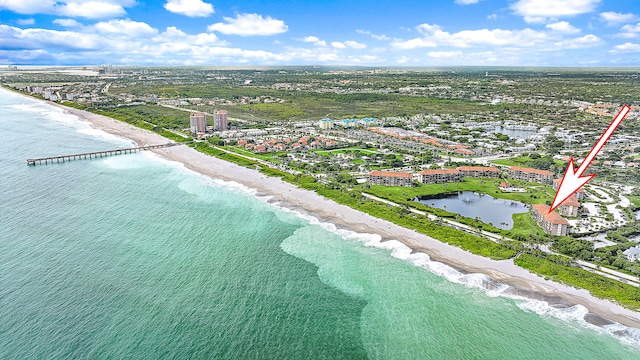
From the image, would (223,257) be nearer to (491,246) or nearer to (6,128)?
(491,246)

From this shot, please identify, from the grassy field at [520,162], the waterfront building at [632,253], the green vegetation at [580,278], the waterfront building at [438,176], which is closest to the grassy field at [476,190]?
the waterfront building at [438,176]

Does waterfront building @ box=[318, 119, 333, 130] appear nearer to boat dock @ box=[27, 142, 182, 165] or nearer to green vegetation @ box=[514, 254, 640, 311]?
boat dock @ box=[27, 142, 182, 165]

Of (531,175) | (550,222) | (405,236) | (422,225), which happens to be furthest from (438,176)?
(405,236)

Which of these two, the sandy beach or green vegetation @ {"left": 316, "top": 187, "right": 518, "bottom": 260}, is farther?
green vegetation @ {"left": 316, "top": 187, "right": 518, "bottom": 260}

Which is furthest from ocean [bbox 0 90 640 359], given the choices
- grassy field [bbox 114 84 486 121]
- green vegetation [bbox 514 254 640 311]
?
grassy field [bbox 114 84 486 121]

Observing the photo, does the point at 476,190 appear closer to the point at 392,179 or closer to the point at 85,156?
the point at 392,179

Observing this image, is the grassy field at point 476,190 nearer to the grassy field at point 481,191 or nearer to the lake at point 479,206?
the grassy field at point 481,191

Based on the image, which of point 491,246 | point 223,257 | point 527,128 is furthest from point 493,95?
point 223,257
